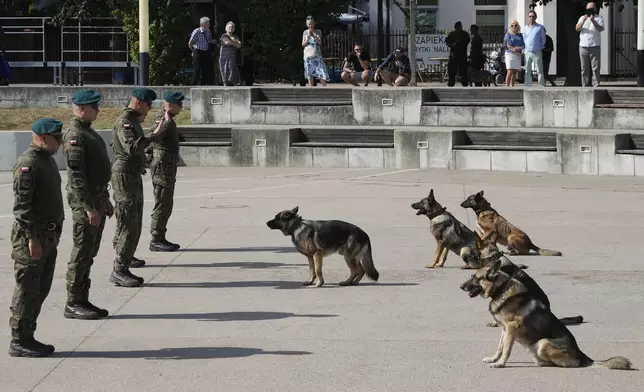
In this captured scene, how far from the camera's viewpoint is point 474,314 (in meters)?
10.7

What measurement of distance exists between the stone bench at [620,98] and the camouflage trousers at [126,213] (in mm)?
14079

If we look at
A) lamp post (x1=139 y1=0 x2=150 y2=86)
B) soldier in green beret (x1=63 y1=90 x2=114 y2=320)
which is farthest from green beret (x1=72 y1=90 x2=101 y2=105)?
lamp post (x1=139 y1=0 x2=150 y2=86)

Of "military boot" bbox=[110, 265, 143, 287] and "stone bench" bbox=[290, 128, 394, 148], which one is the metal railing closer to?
"stone bench" bbox=[290, 128, 394, 148]

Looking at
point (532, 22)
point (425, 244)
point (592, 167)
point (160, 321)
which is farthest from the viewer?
point (532, 22)

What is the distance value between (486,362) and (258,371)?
4.99ft

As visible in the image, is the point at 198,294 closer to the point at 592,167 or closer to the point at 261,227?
the point at 261,227

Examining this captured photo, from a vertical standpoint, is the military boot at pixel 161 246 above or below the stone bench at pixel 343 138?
below

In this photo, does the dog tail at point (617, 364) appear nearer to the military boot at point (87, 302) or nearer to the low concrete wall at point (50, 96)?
the military boot at point (87, 302)

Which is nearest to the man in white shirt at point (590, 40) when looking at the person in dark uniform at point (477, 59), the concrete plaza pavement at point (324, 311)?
the person in dark uniform at point (477, 59)

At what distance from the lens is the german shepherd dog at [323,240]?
11.9 metres

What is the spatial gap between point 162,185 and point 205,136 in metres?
10.7

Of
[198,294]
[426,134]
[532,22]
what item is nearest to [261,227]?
[198,294]

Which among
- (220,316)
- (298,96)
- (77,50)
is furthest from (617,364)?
(77,50)

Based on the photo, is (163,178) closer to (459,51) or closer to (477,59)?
(459,51)
